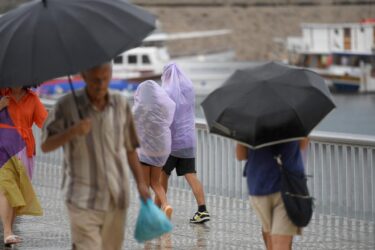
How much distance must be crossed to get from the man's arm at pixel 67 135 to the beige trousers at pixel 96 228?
0.91ft

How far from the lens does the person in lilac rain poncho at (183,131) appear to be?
30.3ft

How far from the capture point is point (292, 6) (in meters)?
71.9

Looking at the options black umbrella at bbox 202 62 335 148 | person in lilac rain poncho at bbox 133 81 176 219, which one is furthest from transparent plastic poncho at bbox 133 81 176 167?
black umbrella at bbox 202 62 335 148

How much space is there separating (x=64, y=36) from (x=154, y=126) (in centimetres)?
320

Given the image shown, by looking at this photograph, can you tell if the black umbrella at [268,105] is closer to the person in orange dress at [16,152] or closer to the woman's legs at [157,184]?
the person in orange dress at [16,152]

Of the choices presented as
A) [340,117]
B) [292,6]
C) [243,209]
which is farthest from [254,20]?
[243,209]

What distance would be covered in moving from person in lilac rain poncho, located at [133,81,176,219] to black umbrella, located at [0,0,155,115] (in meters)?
2.88

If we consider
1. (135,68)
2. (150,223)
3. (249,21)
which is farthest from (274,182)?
(249,21)

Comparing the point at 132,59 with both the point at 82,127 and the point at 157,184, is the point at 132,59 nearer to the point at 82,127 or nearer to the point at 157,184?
the point at 157,184

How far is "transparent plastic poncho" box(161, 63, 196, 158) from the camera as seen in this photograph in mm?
9234

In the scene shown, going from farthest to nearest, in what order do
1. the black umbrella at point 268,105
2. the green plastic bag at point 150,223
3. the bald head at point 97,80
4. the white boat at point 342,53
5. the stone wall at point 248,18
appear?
1. the stone wall at point 248,18
2. the white boat at point 342,53
3. the black umbrella at point 268,105
4. the green plastic bag at point 150,223
5. the bald head at point 97,80

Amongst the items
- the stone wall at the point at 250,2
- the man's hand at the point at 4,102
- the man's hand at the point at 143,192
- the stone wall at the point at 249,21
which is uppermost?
the stone wall at the point at 250,2

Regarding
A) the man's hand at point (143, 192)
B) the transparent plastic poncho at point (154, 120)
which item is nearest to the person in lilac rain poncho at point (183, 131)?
the transparent plastic poncho at point (154, 120)

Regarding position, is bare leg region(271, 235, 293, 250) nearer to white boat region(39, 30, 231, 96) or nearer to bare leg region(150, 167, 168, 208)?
bare leg region(150, 167, 168, 208)
